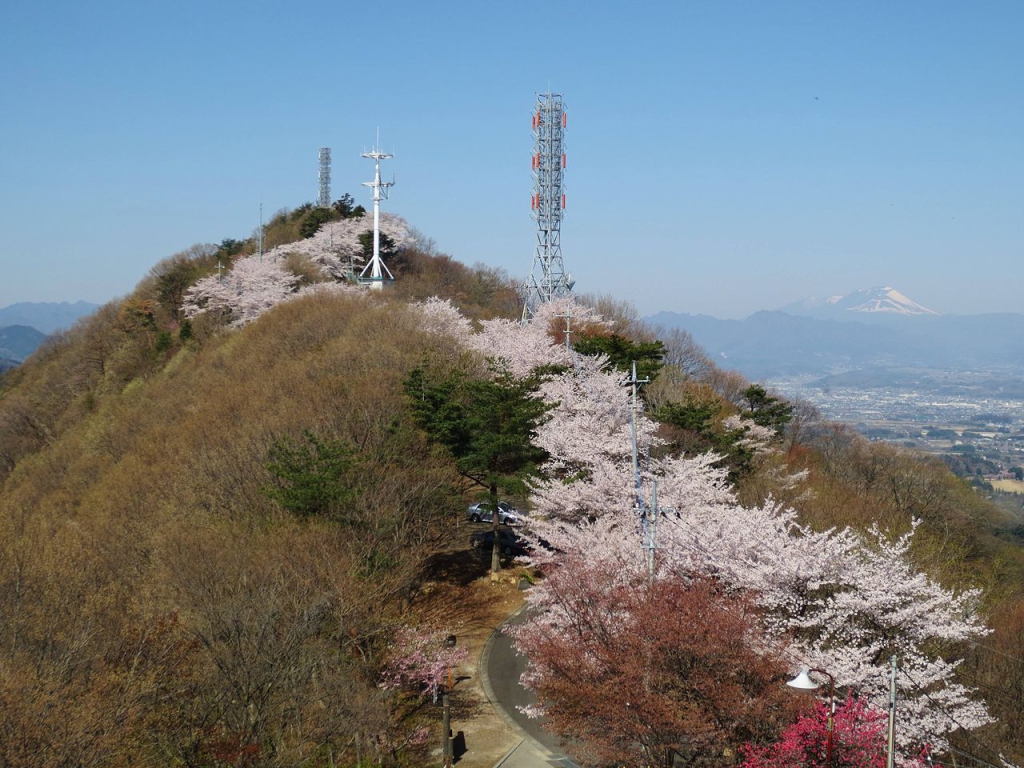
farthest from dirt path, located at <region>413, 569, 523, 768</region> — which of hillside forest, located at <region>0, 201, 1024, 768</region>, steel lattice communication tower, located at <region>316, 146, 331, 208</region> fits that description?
steel lattice communication tower, located at <region>316, 146, 331, 208</region>

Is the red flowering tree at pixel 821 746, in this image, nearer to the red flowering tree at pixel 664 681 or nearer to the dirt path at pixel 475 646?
the red flowering tree at pixel 664 681

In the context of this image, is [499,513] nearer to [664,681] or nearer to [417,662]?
[417,662]

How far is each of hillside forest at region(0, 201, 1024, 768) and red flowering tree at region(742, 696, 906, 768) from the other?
0.05 metres

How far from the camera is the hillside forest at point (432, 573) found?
12141mm

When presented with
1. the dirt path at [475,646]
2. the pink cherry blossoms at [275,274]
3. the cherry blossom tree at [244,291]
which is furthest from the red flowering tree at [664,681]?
the cherry blossom tree at [244,291]

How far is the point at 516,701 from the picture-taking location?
1748 cm

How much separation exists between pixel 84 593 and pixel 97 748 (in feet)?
19.0

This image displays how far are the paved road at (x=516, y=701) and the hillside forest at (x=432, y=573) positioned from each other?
2.54ft

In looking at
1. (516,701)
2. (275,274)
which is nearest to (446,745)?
(516,701)

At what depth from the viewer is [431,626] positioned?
18.6 meters

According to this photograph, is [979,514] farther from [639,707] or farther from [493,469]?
[639,707]

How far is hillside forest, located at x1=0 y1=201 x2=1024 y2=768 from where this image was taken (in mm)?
12141

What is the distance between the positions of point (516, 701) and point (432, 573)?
7047 mm

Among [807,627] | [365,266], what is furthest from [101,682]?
[365,266]
